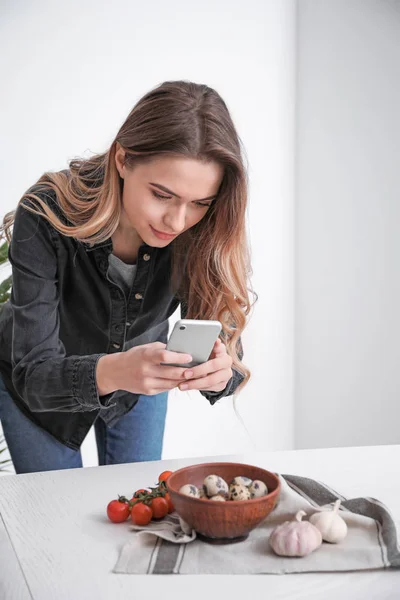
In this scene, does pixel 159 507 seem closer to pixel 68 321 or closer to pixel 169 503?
pixel 169 503

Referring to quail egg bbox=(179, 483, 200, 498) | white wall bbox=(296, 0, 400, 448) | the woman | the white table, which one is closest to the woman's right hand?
the woman

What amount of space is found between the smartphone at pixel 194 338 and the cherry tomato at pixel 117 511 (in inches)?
11.6

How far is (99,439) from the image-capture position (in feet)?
6.25

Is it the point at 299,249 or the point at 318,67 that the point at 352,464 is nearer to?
the point at 299,249

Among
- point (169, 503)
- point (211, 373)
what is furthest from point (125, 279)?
point (169, 503)

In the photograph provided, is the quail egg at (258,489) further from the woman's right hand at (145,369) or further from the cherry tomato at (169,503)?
the woman's right hand at (145,369)

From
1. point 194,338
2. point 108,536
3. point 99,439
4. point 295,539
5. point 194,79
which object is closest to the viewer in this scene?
point 295,539

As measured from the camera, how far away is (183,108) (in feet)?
4.86

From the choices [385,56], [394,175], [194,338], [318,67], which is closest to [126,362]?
[194,338]

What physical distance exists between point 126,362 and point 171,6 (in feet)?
9.08

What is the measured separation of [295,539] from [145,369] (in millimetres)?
463

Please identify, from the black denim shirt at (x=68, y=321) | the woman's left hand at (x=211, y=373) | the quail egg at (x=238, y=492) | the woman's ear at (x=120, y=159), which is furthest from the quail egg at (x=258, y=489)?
the woman's ear at (x=120, y=159)

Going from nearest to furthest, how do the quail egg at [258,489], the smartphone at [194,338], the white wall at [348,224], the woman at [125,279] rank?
1. the quail egg at [258,489]
2. the smartphone at [194,338]
3. the woman at [125,279]
4. the white wall at [348,224]

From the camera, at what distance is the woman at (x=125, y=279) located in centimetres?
144
